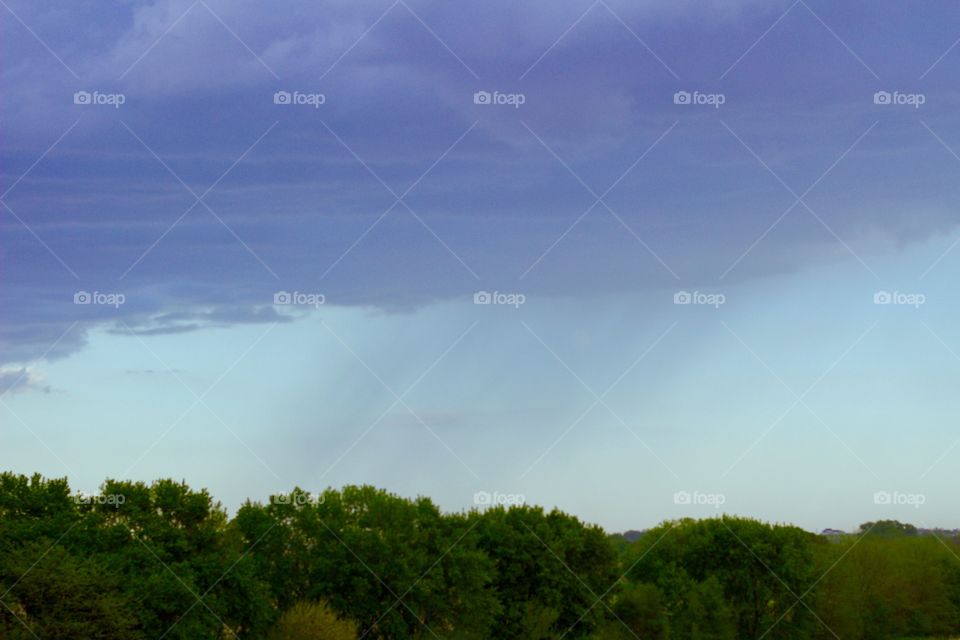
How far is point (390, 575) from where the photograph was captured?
301ft

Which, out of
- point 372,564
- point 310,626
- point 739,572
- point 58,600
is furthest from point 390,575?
point 739,572

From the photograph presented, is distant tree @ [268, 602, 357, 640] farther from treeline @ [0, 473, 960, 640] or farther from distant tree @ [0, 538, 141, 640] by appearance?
distant tree @ [0, 538, 141, 640]

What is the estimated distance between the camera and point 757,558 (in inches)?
4532

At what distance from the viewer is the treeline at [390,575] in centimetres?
7688

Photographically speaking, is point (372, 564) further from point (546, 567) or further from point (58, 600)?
point (58, 600)

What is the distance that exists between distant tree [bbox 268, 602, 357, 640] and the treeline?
0.11m

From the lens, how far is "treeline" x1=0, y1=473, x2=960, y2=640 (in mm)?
76875

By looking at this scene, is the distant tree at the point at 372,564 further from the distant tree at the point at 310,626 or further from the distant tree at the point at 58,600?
the distant tree at the point at 58,600

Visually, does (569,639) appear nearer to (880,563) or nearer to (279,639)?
(279,639)

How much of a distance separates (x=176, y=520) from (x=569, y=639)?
34929 millimetres

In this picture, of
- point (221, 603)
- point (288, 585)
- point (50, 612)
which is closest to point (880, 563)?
point (288, 585)

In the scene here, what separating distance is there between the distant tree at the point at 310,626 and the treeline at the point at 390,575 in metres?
0.11

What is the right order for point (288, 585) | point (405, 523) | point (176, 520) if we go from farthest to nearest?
point (405, 523), point (288, 585), point (176, 520)

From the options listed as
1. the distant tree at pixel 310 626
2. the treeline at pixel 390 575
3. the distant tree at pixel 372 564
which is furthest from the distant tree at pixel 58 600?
the distant tree at pixel 372 564
